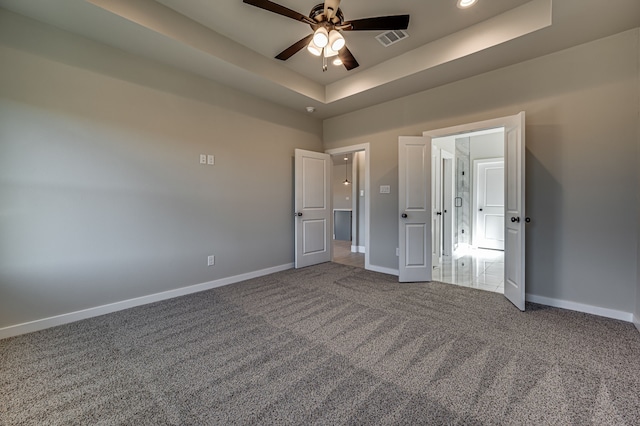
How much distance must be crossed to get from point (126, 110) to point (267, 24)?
1.79 m

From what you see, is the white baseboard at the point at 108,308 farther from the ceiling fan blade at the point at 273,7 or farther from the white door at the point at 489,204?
the white door at the point at 489,204

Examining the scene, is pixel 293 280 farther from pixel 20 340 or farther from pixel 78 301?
pixel 20 340

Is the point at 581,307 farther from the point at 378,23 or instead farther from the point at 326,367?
the point at 378,23

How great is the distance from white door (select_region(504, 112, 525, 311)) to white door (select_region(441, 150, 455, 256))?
2.38 meters

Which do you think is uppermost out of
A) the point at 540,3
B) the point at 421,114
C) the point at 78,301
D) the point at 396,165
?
the point at 540,3

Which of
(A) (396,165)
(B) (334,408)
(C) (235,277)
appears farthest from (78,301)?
(A) (396,165)

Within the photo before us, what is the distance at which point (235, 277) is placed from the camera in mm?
3701

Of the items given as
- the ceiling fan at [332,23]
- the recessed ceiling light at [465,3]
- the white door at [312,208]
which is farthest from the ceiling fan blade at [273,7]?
the white door at [312,208]

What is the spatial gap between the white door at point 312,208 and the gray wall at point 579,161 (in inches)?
98.3

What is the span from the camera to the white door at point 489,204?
6.15m

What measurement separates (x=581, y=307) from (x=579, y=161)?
1539 millimetres

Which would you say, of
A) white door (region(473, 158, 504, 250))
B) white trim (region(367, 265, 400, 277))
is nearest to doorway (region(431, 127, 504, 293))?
white door (region(473, 158, 504, 250))

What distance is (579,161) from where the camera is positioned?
267 centimetres

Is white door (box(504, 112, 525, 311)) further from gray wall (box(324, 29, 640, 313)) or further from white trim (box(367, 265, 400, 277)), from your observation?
white trim (box(367, 265, 400, 277))
